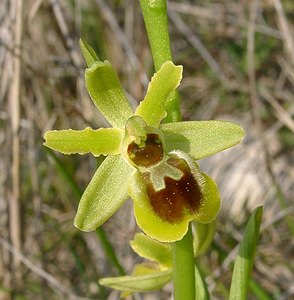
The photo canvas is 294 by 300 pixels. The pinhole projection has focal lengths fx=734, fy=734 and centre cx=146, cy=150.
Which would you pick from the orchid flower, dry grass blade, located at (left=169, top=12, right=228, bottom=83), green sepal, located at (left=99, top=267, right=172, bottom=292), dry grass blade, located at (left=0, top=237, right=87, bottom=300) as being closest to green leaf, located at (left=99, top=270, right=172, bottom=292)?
green sepal, located at (left=99, top=267, right=172, bottom=292)

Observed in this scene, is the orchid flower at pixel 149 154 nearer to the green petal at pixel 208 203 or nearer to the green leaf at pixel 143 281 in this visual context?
the green petal at pixel 208 203

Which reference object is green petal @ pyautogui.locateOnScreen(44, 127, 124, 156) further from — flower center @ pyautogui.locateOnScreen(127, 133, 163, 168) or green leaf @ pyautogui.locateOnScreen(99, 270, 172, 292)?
green leaf @ pyautogui.locateOnScreen(99, 270, 172, 292)

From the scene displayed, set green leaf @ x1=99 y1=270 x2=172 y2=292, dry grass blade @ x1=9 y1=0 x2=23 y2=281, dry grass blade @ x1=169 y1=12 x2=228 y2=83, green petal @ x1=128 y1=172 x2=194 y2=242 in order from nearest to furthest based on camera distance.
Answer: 1. green petal @ x1=128 y1=172 x2=194 y2=242
2. green leaf @ x1=99 y1=270 x2=172 y2=292
3. dry grass blade @ x1=9 y1=0 x2=23 y2=281
4. dry grass blade @ x1=169 y1=12 x2=228 y2=83

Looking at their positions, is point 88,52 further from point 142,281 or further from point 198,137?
point 142,281

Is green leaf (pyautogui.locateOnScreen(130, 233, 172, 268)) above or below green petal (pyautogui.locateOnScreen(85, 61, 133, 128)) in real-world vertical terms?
below

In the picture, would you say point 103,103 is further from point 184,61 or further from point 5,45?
point 184,61

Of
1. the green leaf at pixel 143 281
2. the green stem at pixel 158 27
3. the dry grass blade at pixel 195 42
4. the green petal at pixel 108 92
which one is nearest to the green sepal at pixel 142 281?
the green leaf at pixel 143 281

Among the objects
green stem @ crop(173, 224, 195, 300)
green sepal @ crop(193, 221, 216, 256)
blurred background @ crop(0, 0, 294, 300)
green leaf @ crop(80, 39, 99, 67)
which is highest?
green leaf @ crop(80, 39, 99, 67)
